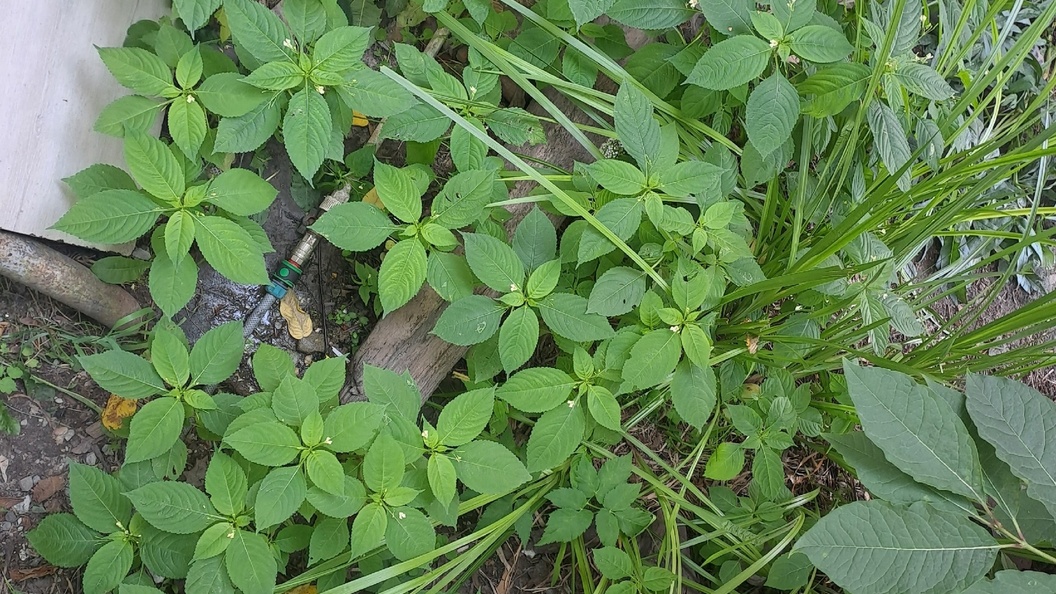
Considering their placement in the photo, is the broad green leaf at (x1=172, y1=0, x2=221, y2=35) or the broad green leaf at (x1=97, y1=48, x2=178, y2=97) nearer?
the broad green leaf at (x1=172, y1=0, x2=221, y2=35)

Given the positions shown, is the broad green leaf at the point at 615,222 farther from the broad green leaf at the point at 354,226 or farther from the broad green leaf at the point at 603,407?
the broad green leaf at the point at 354,226

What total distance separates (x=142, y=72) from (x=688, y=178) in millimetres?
1396

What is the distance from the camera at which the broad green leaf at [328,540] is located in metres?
1.51

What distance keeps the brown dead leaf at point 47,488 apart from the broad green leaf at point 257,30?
127cm

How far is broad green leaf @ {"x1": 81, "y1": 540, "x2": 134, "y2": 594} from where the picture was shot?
148cm

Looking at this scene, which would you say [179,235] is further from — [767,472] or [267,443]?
[767,472]

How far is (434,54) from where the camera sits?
2.09 meters

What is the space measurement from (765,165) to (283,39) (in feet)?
4.28

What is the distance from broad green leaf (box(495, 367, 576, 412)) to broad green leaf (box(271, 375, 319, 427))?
454mm

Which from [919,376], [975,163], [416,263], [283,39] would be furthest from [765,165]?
[283,39]

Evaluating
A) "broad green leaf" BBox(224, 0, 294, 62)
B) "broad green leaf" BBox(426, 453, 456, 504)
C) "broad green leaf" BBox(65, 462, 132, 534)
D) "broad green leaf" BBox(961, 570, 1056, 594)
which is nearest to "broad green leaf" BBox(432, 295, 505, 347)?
"broad green leaf" BBox(426, 453, 456, 504)

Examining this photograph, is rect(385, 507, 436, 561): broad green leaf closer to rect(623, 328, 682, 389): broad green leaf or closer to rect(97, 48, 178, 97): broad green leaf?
rect(623, 328, 682, 389): broad green leaf

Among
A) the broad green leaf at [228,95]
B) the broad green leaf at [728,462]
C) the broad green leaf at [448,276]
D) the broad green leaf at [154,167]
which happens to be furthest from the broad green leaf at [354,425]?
the broad green leaf at [728,462]

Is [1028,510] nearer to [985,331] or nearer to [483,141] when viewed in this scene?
[985,331]
